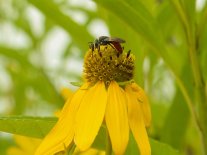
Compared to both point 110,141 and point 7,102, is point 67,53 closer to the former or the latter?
point 7,102

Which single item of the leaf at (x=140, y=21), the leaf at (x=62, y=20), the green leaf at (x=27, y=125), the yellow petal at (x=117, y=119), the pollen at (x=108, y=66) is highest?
the leaf at (x=140, y=21)

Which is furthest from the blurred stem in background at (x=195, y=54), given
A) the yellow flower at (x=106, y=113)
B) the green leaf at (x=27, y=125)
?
the green leaf at (x=27, y=125)

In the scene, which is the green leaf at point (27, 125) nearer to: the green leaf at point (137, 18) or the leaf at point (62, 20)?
the green leaf at point (137, 18)

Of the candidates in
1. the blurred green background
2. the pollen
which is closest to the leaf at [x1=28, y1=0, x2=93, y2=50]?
the blurred green background

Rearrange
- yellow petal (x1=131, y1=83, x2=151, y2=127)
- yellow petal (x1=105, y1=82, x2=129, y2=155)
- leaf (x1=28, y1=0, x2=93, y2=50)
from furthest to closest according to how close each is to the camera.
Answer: leaf (x1=28, y1=0, x2=93, y2=50) → yellow petal (x1=131, y1=83, x2=151, y2=127) → yellow petal (x1=105, y1=82, x2=129, y2=155)

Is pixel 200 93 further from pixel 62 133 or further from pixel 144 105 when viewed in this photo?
pixel 62 133

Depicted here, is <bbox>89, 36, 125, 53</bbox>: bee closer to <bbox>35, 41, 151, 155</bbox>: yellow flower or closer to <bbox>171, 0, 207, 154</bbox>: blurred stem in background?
<bbox>35, 41, 151, 155</bbox>: yellow flower

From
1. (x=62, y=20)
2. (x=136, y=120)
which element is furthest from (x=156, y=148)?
(x=62, y=20)
